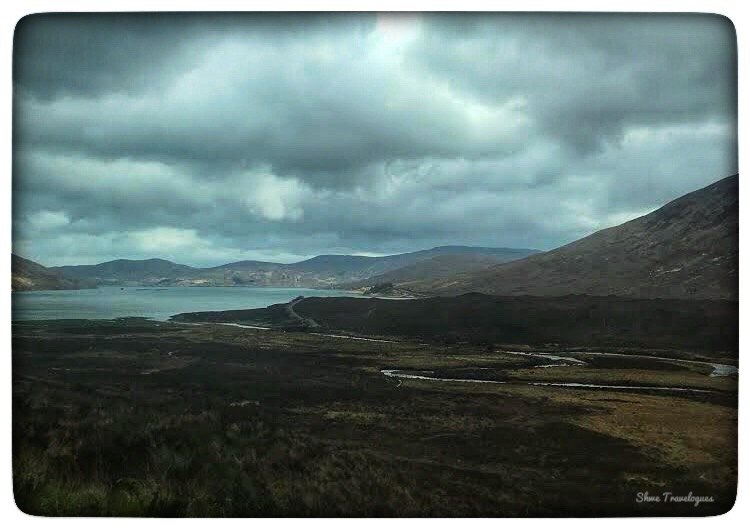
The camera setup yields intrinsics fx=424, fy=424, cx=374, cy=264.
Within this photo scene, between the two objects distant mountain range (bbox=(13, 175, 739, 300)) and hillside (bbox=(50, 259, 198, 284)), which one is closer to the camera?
distant mountain range (bbox=(13, 175, 739, 300))

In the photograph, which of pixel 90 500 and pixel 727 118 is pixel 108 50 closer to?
pixel 90 500

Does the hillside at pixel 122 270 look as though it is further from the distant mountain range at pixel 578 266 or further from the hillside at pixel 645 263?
the hillside at pixel 645 263

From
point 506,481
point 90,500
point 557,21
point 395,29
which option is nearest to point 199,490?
point 90,500

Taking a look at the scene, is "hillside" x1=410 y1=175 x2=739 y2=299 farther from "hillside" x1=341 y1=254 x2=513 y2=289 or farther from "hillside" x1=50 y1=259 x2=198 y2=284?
"hillside" x1=50 y1=259 x2=198 y2=284

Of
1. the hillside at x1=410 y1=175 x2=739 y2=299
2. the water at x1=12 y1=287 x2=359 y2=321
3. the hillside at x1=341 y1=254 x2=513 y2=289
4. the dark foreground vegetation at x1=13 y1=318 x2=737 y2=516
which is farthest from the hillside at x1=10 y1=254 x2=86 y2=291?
the hillside at x1=410 y1=175 x2=739 y2=299

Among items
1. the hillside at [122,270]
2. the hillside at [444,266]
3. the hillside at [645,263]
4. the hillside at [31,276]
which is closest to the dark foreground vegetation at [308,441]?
the hillside at [31,276]

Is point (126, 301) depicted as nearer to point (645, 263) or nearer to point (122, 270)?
point (122, 270)

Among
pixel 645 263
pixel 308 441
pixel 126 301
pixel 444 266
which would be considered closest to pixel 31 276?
pixel 308 441
